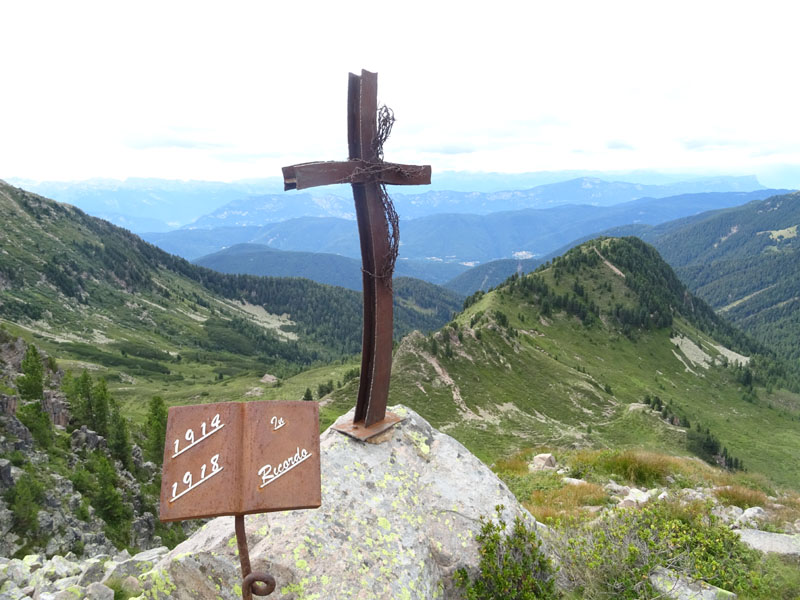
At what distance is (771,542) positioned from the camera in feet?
31.4

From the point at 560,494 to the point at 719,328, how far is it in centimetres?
16854

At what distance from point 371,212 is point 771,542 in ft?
35.1

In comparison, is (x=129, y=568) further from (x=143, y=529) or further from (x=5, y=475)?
(x=143, y=529)

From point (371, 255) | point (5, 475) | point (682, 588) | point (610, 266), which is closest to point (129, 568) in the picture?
point (371, 255)

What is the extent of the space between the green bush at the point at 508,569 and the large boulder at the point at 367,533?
0.29m

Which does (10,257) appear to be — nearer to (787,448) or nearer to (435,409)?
(435,409)

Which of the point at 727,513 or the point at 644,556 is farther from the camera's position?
the point at 727,513

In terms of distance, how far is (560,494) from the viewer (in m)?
14.0

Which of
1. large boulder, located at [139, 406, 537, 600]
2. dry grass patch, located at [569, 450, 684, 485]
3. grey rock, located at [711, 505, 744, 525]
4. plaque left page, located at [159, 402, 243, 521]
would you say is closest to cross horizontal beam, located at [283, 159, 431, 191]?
plaque left page, located at [159, 402, 243, 521]

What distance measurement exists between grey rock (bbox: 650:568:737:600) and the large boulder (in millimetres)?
2272

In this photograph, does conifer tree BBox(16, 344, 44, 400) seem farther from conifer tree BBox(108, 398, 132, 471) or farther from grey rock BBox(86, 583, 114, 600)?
grey rock BBox(86, 583, 114, 600)

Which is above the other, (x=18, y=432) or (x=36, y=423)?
(x=18, y=432)

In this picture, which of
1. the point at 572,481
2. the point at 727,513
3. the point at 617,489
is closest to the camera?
the point at 727,513

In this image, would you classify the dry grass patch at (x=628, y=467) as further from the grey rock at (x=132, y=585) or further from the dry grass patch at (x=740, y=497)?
the grey rock at (x=132, y=585)
